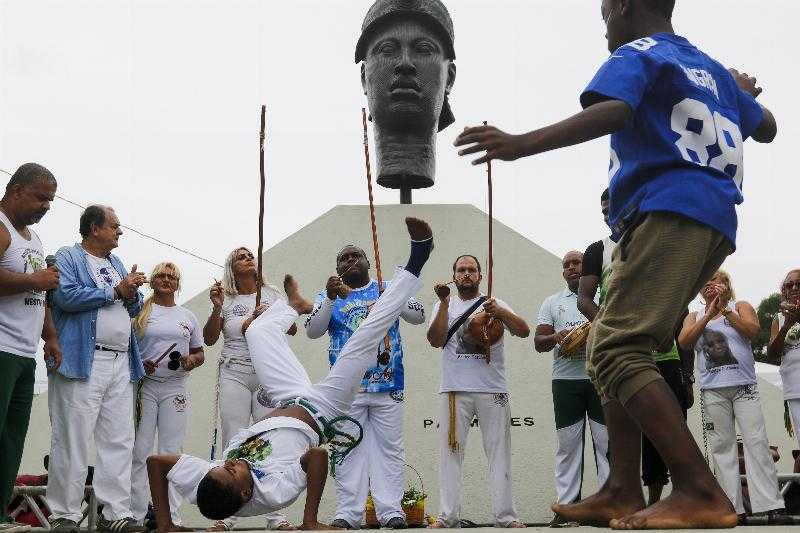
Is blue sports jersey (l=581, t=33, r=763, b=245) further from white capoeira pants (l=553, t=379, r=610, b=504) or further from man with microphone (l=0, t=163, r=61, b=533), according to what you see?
man with microphone (l=0, t=163, r=61, b=533)

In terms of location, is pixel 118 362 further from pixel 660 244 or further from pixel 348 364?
pixel 660 244

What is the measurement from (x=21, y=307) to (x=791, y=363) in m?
4.49

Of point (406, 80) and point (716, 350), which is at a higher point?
point (406, 80)

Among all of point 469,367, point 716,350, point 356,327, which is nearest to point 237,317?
point 356,327

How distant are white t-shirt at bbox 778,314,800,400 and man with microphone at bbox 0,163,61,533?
4.32 metres

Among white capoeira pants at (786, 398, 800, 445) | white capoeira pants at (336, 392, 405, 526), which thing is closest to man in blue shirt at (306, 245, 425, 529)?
white capoeira pants at (336, 392, 405, 526)

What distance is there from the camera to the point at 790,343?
19.0ft

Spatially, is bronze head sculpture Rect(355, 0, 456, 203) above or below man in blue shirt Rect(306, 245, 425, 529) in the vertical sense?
above

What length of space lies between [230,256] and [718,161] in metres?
3.78

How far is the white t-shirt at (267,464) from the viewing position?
11.6 feet

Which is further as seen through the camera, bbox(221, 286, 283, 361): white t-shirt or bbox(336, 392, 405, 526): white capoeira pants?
bbox(221, 286, 283, 361): white t-shirt

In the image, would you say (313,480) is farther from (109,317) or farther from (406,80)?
(406,80)

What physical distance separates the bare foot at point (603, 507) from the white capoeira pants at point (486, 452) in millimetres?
2187

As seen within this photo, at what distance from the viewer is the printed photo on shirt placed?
5754 mm
